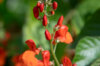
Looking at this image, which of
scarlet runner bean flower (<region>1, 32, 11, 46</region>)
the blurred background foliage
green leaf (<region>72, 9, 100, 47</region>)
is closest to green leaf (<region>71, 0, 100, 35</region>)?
the blurred background foliage

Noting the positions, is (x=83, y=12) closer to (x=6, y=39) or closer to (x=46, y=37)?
(x=6, y=39)

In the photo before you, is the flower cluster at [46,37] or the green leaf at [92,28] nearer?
the flower cluster at [46,37]

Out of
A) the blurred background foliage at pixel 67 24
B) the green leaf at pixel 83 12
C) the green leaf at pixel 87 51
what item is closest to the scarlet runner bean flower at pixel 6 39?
the blurred background foliage at pixel 67 24

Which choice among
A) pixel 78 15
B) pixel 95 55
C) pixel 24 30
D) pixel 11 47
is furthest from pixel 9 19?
pixel 95 55

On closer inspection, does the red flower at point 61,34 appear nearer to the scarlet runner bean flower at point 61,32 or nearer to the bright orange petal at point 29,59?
the scarlet runner bean flower at point 61,32

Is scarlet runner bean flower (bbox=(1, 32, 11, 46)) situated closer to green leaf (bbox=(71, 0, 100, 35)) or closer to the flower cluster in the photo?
green leaf (bbox=(71, 0, 100, 35))

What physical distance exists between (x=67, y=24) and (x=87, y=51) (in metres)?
0.70

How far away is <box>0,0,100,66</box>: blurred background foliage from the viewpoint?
1271mm

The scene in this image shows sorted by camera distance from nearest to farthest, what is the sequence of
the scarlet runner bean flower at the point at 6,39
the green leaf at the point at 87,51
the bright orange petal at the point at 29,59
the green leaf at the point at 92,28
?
1. the bright orange petal at the point at 29,59
2. the green leaf at the point at 87,51
3. the green leaf at the point at 92,28
4. the scarlet runner bean flower at the point at 6,39

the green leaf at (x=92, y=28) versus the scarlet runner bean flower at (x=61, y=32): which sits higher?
the scarlet runner bean flower at (x=61, y=32)

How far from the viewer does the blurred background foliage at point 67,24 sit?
4.17 ft

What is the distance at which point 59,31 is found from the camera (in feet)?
3.74

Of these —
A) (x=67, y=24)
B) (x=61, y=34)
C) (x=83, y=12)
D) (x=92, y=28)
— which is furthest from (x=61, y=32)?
(x=83, y=12)

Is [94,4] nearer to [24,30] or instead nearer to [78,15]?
[78,15]
